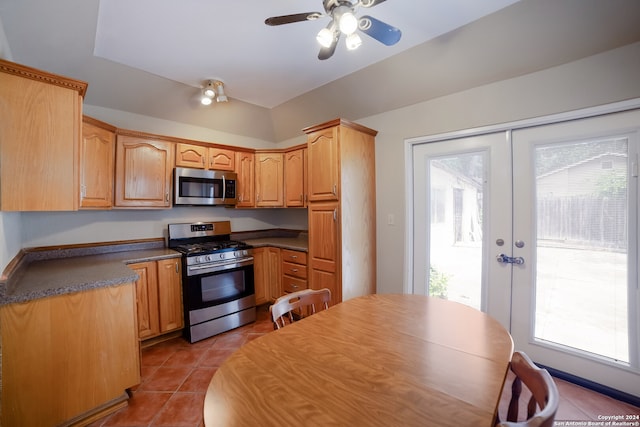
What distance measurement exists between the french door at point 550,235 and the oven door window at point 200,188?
2394mm

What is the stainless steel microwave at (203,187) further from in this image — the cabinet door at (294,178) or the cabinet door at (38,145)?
the cabinet door at (38,145)

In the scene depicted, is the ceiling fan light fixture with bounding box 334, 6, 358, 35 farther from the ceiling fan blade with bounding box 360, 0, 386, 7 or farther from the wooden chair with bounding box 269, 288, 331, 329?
the wooden chair with bounding box 269, 288, 331, 329

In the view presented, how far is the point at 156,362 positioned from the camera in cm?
230

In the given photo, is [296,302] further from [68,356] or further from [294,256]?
[294,256]

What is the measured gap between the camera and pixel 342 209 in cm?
252

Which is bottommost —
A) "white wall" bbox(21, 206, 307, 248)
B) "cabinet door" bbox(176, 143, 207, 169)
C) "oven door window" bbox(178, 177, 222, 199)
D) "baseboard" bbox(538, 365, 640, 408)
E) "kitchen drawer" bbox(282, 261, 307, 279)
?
"baseboard" bbox(538, 365, 640, 408)

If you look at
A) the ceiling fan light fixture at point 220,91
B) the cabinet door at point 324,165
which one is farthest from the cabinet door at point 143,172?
the cabinet door at point 324,165

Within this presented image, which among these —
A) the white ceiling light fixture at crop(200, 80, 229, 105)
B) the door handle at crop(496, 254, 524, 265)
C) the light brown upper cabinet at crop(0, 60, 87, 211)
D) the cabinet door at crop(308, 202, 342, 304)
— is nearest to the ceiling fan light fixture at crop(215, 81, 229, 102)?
the white ceiling light fixture at crop(200, 80, 229, 105)

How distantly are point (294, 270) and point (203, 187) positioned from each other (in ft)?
4.83

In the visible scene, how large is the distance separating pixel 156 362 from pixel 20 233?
1560 millimetres

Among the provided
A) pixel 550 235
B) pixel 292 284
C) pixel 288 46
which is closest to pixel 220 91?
pixel 288 46

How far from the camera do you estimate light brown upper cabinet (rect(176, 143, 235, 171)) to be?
117 inches

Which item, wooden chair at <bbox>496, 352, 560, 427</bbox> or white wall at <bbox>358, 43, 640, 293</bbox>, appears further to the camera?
white wall at <bbox>358, 43, 640, 293</bbox>

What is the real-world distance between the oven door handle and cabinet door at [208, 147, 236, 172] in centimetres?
119
